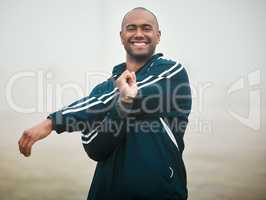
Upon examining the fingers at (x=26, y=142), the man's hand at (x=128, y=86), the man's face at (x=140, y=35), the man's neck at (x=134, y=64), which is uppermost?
the man's face at (x=140, y=35)

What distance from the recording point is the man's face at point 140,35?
214 centimetres

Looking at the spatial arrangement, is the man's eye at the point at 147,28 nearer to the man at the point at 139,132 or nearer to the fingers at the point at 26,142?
the man at the point at 139,132

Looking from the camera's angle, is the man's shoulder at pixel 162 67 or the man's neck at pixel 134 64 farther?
the man's neck at pixel 134 64

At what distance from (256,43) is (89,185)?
47.3 inches

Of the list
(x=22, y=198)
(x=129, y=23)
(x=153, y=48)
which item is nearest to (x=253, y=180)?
(x=153, y=48)

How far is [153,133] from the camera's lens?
6.49 feet

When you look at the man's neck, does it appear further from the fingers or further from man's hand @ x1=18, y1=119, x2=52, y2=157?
the fingers

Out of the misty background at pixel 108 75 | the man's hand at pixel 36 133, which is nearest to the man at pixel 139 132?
the man's hand at pixel 36 133

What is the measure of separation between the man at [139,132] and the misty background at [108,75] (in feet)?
0.79

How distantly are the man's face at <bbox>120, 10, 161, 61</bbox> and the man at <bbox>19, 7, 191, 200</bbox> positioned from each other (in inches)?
0.8

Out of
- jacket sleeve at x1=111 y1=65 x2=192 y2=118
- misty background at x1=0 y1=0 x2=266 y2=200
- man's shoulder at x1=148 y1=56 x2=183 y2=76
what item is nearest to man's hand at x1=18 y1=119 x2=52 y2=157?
misty background at x1=0 y1=0 x2=266 y2=200

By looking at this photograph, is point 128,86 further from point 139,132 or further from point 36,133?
point 36,133

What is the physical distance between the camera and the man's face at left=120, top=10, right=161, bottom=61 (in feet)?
7.01

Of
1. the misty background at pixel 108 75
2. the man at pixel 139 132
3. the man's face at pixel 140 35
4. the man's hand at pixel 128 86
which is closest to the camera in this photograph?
the man's hand at pixel 128 86
